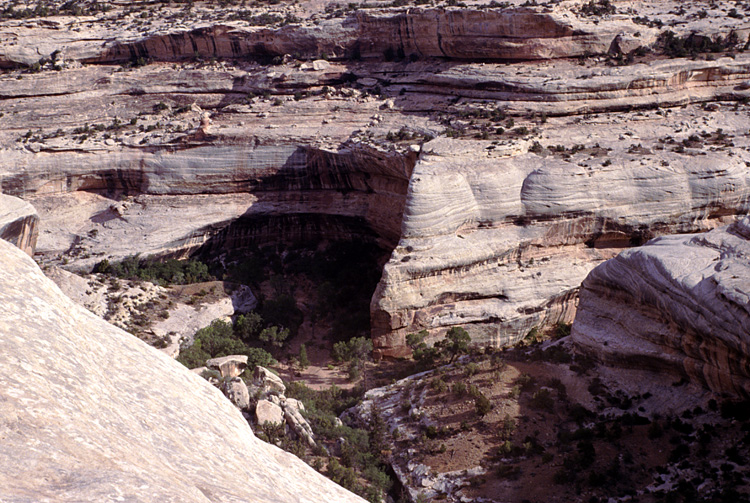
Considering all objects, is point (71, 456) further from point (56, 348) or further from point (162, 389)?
point (162, 389)

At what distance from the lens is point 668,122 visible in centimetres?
3853

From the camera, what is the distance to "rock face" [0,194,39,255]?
27.0 meters

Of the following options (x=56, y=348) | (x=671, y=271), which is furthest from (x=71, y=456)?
(x=671, y=271)

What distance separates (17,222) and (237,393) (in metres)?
→ 13.5

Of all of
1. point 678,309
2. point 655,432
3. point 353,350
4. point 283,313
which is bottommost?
point 283,313

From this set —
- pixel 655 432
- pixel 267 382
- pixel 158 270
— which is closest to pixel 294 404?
pixel 267 382

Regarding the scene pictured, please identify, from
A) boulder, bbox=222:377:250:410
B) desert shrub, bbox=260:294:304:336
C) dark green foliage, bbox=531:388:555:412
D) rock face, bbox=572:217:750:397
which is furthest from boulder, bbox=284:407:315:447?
desert shrub, bbox=260:294:304:336

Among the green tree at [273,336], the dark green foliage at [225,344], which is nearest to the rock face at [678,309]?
the dark green foliage at [225,344]

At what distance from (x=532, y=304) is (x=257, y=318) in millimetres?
→ 13033

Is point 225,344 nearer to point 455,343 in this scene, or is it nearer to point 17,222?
point 17,222

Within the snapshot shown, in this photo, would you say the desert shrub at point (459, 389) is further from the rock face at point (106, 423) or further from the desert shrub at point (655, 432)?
the rock face at point (106, 423)

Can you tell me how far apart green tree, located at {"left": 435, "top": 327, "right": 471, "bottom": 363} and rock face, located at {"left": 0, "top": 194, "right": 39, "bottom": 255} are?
1764 cm

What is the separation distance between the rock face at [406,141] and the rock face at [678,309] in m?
7.34

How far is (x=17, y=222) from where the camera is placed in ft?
90.5
